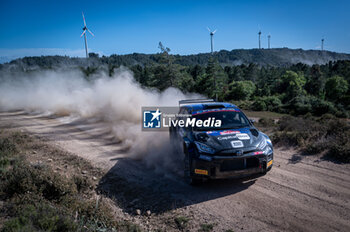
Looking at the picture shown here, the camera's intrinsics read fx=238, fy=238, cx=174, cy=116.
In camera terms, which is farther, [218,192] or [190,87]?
[190,87]

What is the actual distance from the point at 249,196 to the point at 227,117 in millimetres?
2252

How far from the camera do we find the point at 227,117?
6617mm

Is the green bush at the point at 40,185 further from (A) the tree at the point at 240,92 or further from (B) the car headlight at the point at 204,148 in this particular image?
(A) the tree at the point at 240,92

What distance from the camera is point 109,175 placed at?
22.1 ft

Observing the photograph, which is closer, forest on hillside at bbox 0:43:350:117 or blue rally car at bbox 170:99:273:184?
blue rally car at bbox 170:99:273:184

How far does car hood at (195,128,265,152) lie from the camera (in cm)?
525

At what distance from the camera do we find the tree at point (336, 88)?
44.9m

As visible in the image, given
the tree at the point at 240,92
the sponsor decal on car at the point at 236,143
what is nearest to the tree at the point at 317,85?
the tree at the point at 240,92

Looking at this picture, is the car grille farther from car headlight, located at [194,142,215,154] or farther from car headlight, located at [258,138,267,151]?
car headlight, located at [258,138,267,151]

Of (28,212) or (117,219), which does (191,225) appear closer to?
(117,219)

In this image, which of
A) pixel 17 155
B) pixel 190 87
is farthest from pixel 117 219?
pixel 190 87

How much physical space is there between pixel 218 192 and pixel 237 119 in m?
2.18

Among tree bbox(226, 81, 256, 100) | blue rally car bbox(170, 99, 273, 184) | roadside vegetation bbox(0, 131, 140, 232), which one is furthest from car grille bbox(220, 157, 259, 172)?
tree bbox(226, 81, 256, 100)

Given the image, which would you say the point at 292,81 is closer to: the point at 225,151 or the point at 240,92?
the point at 240,92
